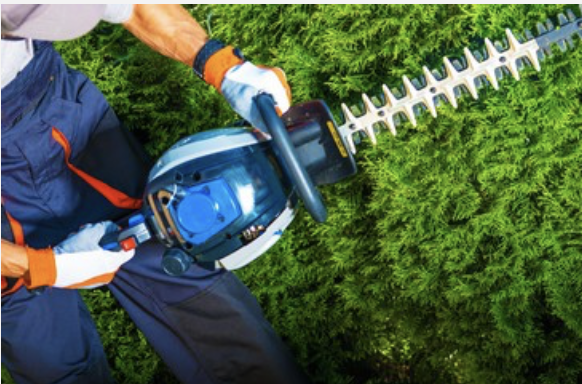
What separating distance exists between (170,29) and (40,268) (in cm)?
91

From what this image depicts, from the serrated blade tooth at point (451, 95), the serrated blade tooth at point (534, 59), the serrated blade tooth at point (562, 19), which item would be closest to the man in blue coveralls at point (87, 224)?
the serrated blade tooth at point (451, 95)

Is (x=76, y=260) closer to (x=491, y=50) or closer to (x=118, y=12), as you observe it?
(x=118, y=12)

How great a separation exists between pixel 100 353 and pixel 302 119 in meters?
1.50

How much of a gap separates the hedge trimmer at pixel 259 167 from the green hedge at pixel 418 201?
0.19 metres

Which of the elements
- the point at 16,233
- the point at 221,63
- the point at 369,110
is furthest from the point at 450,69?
the point at 16,233

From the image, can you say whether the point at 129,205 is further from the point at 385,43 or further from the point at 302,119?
the point at 385,43

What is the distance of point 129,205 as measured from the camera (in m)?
2.96

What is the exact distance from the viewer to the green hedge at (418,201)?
2617 millimetres

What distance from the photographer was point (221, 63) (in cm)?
250

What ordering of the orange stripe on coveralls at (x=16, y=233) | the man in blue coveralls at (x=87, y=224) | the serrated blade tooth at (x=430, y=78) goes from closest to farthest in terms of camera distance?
the serrated blade tooth at (x=430, y=78) → the man in blue coveralls at (x=87, y=224) → the orange stripe on coveralls at (x=16, y=233)

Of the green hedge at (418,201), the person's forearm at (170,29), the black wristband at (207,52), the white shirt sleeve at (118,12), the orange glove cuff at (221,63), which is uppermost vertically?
the white shirt sleeve at (118,12)

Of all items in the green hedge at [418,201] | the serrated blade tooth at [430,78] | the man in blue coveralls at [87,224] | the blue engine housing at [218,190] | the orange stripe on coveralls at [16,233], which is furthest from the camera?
the orange stripe on coveralls at [16,233]

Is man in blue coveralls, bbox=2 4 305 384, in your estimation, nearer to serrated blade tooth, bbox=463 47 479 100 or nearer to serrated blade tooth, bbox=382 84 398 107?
serrated blade tooth, bbox=382 84 398 107

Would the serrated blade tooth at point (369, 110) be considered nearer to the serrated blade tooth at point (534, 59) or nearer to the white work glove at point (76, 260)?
the serrated blade tooth at point (534, 59)
